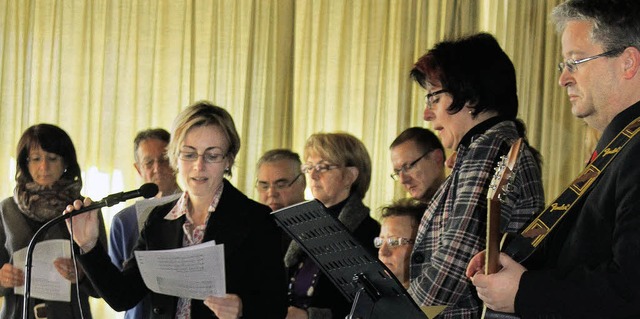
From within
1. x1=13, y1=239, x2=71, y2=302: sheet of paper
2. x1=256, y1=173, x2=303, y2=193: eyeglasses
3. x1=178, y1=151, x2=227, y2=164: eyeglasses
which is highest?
x1=178, y1=151, x2=227, y2=164: eyeglasses

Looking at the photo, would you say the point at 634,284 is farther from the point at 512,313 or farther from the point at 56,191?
the point at 56,191

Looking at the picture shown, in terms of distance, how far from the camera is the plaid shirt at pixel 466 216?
280 cm

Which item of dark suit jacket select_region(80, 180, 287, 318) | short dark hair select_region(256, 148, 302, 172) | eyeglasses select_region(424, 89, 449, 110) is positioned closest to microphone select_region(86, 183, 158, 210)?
dark suit jacket select_region(80, 180, 287, 318)

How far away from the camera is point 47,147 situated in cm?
452

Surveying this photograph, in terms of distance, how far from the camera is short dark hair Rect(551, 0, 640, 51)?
238 centimetres

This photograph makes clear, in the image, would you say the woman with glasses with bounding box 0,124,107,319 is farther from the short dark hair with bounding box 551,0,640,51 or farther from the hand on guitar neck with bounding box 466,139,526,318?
the short dark hair with bounding box 551,0,640,51

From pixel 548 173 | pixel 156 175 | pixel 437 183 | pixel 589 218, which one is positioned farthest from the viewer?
pixel 548 173

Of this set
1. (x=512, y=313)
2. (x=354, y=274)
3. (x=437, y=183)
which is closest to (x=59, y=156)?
(x=437, y=183)

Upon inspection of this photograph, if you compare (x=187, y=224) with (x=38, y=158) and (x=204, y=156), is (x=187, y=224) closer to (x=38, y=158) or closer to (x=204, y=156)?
(x=204, y=156)

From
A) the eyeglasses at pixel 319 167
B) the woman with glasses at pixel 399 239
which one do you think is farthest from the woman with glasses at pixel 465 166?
the eyeglasses at pixel 319 167

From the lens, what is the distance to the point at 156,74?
23.0 feet

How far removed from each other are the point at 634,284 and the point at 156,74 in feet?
17.4

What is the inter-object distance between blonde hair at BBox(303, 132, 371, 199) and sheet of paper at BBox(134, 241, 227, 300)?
4.49 feet

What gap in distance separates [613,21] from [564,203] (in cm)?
46
